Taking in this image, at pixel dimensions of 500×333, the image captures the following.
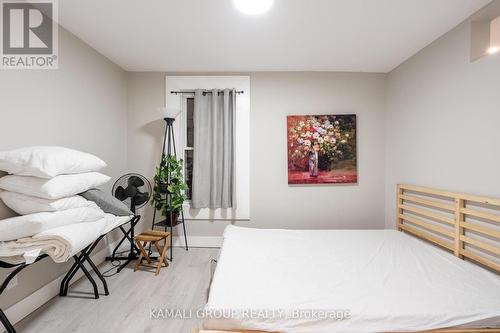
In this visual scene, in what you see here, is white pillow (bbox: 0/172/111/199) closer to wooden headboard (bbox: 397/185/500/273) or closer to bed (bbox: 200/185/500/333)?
bed (bbox: 200/185/500/333)

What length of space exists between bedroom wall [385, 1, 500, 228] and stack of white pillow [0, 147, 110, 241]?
10.6ft

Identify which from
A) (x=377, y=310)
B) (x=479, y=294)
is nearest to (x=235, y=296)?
(x=377, y=310)

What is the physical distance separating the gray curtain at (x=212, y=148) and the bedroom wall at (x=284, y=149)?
0.31m

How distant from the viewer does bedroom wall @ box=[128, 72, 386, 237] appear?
3436mm

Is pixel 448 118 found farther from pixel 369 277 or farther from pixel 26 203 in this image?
pixel 26 203

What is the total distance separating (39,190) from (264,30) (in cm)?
229

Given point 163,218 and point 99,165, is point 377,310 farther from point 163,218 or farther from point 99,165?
point 163,218

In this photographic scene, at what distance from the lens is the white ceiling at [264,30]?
201cm

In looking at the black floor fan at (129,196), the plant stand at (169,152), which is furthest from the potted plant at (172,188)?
the black floor fan at (129,196)

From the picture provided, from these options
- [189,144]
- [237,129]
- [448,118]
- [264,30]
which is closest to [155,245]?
[189,144]

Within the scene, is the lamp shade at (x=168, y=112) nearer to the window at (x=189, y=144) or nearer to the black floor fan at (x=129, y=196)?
the window at (x=189, y=144)

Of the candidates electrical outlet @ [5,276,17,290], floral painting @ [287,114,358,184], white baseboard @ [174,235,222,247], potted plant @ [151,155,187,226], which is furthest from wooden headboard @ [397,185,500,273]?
electrical outlet @ [5,276,17,290]

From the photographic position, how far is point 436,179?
2488 millimetres

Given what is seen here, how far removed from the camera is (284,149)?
343cm
